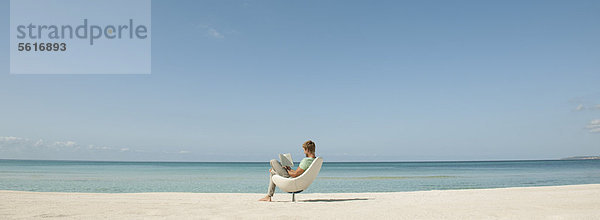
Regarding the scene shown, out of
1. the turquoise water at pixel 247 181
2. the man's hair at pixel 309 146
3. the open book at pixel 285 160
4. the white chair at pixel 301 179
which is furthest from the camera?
the turquoise water at pixel 247 181

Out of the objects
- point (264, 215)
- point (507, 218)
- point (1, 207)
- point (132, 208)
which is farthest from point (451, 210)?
point (1, 207)

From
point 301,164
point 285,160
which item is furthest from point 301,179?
point 285,160

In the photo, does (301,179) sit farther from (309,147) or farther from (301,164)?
(309,147)

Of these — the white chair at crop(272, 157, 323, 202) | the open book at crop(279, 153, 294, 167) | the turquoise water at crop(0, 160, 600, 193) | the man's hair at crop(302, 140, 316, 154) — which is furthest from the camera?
the turquoise water at crop(0, 160, 600, 193)

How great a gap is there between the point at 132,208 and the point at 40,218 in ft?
4.52

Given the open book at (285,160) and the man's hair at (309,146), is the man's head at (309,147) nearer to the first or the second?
the man's hair at (309,146)

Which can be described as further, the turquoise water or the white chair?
the turquoise water

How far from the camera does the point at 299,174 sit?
7168 millimetres

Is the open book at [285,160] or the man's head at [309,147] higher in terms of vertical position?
the man's head at [309,147]

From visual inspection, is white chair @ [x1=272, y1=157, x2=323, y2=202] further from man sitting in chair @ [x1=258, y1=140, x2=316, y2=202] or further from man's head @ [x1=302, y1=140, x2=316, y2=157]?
man's head @ [x1=302, y1=140, x2=316, y2=157]

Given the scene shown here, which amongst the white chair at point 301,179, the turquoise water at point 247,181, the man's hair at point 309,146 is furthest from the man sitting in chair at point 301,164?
the turquoise water at point 247,181

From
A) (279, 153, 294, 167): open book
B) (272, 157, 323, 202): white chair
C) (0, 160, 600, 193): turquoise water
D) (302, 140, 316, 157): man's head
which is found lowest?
(0, 160, 600, 193): turquoise water

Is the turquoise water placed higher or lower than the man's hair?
lower

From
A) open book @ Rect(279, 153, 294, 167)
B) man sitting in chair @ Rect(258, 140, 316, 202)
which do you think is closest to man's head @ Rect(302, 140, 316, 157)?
man sitting in chair @ Rect(258, 140, 316, 202)
